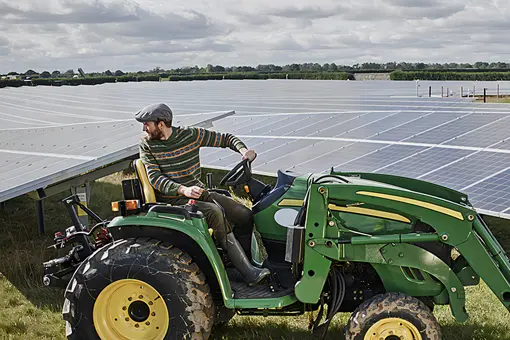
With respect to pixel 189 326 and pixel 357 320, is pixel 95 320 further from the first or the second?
pixel 357 320

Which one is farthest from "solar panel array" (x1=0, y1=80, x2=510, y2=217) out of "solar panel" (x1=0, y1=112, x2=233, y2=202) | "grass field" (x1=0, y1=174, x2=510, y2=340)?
"grass field" (x1=0, y1=174, x2=510, y2=340)

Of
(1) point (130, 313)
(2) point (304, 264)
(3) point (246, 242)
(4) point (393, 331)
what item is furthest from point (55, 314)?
(4) point (393, 331)

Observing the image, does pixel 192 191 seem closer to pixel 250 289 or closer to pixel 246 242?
pixel 246 242

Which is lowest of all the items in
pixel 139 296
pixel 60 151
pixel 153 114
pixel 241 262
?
pixel 139 296

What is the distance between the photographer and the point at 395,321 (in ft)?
16.8

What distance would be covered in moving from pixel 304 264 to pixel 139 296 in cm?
144

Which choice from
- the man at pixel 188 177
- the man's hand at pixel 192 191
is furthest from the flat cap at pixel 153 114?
the man's hand at pixel 192 191

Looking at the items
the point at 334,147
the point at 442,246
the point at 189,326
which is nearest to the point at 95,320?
the point at 189,326

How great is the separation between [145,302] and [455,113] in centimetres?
1072

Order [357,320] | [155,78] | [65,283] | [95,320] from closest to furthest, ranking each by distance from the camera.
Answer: [357,320]
[95,320]
[65,283]
[155,78]

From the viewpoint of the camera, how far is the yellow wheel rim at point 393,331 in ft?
16.8

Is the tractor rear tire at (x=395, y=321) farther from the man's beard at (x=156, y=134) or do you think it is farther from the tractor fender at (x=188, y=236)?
the man's beard at (x=156, y=134)

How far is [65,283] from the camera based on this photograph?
617cm

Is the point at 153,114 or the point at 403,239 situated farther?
the point at 153,114
